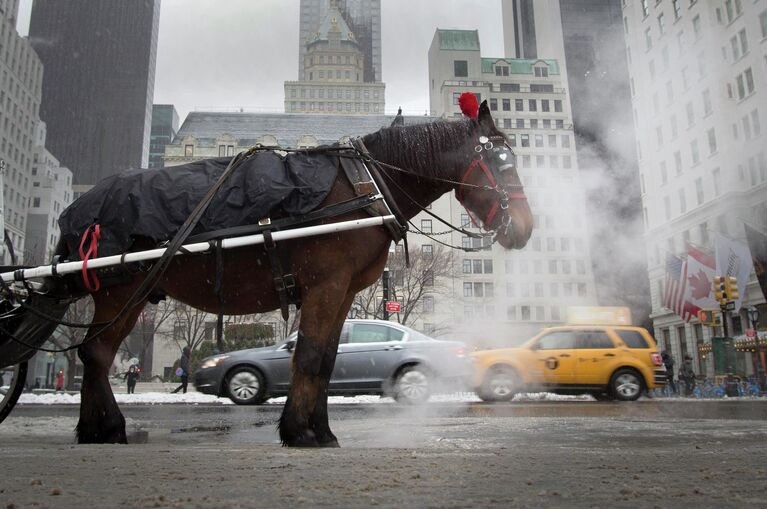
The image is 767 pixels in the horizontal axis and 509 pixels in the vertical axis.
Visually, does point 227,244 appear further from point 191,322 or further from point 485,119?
point 191,322

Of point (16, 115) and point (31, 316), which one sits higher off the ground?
point (16, 115)

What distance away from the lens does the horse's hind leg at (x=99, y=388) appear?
4352mm

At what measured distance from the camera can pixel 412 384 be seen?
1230 cm

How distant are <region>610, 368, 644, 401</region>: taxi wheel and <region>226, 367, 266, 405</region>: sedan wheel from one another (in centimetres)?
818

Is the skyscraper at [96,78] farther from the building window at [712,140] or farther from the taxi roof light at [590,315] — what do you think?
the building window at [712,140]

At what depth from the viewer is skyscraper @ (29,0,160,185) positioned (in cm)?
11150

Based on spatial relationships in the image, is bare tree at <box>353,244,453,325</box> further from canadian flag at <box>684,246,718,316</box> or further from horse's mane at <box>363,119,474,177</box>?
horse's mane at <box>363,119,474,177</box>

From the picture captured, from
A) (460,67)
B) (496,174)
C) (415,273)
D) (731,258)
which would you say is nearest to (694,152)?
(731,258)

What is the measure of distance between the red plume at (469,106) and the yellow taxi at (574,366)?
9.39 meters

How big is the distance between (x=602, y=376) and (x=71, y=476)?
44.6 feet

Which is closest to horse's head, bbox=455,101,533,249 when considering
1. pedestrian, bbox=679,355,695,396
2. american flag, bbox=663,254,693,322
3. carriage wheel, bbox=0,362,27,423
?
carriage wheel, bbox=0,362,27,423

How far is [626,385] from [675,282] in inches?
451

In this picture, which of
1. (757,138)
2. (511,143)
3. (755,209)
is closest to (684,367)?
(755,209)

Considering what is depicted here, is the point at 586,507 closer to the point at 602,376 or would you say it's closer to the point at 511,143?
the point at 511,143
